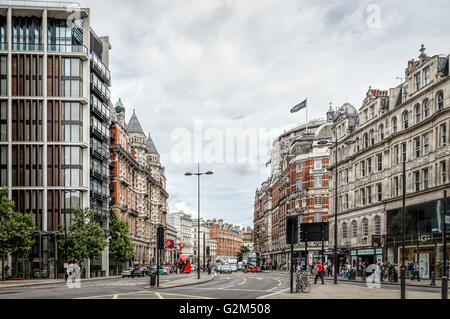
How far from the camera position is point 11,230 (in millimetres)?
51156

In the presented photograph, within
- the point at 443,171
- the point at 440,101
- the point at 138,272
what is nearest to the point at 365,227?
the point at 443,171

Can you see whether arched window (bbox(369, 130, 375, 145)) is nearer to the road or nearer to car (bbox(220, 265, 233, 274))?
the road

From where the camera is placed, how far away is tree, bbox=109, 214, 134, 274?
79.1 m

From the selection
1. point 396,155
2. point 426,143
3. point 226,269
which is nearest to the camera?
point 426,143

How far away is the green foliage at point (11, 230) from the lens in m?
50.8

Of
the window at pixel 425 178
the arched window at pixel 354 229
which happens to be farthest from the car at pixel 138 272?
the window at pixel 425 178

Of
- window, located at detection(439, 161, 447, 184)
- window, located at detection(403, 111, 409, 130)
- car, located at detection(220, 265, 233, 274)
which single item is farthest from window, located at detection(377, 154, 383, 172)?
car, located at detection(220, 265, 233, 274)

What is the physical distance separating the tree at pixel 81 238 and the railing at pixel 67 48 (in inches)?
814

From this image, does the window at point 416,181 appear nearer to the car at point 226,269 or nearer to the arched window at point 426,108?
the arched window at point 426,108

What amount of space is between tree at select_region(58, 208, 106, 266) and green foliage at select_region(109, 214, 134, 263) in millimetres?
13750

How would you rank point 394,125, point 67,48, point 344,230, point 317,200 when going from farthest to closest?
point 317,200
point 344,230
point 67,48
point 394,125

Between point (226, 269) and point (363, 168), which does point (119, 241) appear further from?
point (363, 168)
